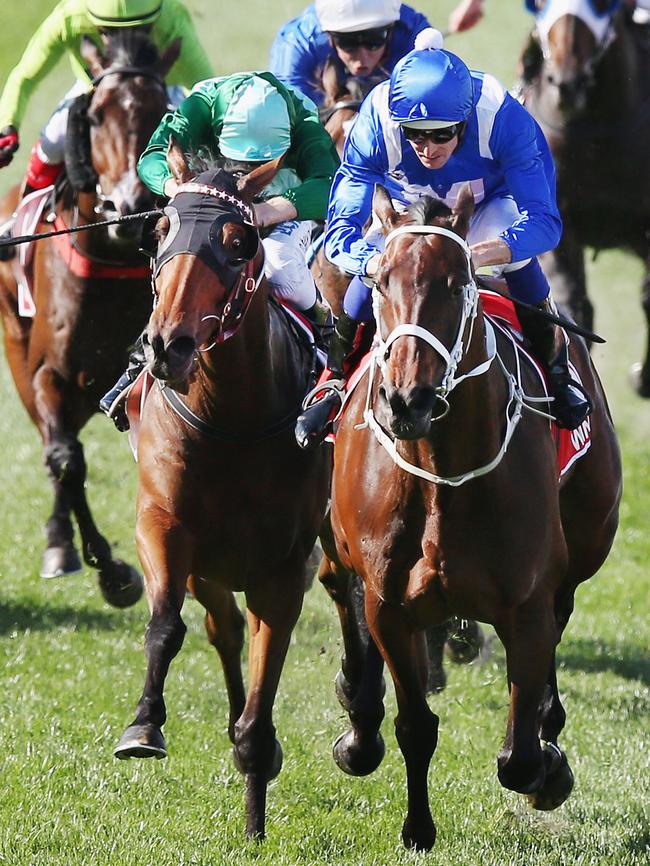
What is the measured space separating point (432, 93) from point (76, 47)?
3.49m

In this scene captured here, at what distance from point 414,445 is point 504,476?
0.29 meters

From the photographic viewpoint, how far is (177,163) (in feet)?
17.6

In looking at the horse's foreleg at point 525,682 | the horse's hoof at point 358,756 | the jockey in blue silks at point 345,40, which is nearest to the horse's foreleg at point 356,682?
the horse's hoof at point 358,756

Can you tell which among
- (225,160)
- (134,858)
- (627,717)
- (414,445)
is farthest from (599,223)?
(134,858)

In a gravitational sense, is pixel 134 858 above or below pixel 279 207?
below

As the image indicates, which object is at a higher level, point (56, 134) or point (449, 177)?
point (449, 177)

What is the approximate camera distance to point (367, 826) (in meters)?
5.67

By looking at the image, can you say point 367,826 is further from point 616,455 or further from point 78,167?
point 78,167

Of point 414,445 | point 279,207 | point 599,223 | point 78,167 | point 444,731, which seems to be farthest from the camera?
point 599,223

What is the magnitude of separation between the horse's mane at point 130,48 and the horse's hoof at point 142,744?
374 cm

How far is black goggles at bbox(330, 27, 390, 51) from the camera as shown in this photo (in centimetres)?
786

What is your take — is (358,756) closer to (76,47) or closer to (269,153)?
(269,153)

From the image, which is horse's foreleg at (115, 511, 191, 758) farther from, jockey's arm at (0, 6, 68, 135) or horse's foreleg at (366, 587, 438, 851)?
jockey's arm at (0, 6, 68, 135)

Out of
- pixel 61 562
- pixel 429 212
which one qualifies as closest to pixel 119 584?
pixel 61 562
